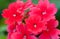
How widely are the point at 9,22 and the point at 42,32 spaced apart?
190 mm

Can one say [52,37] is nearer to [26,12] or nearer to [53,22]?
[53,22]

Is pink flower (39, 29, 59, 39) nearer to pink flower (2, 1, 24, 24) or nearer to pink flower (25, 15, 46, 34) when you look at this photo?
pink flower (25, 15, 46, 34)

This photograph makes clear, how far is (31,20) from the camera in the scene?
1.53 meters

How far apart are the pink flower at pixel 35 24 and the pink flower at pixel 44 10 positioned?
0.03 meters

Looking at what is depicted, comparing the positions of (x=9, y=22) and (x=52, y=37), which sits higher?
(x=9, y=22)

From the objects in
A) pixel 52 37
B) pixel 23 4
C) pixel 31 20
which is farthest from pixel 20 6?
pixel 52 37

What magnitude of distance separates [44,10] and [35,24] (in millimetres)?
96

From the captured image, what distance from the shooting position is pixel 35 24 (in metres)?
1.55

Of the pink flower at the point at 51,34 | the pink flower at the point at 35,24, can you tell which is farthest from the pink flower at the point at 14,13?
the pink flower at the point at 51,34

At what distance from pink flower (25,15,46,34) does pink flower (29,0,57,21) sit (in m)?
0.03

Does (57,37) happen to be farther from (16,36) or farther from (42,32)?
(16,36)

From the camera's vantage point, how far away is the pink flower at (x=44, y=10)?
154 centimetres

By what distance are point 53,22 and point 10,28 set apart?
24cm

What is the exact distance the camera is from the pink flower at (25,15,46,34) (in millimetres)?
1509
